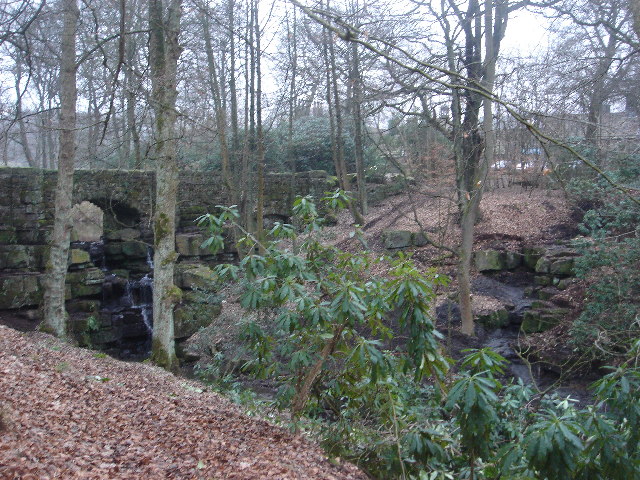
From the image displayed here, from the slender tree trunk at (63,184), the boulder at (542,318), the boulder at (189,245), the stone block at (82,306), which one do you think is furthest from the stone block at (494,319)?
the stone block at (82,306)

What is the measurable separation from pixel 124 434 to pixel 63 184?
18.2 ft

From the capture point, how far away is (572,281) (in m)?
11.2

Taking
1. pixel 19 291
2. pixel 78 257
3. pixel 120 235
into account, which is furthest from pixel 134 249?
pixel 19 291

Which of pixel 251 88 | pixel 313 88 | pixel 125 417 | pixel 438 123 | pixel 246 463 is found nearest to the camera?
pixel 246 463

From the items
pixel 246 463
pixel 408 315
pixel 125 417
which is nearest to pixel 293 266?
pixel 408 315

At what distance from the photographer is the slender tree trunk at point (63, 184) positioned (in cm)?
852

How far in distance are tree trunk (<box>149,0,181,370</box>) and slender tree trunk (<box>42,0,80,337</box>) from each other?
1.49 meters

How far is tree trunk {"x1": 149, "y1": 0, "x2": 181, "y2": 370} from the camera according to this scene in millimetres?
7777

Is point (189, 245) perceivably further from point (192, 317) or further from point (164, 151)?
point (164, 151)

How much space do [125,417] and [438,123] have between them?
738 centimetres

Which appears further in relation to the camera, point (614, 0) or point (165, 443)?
point (614, 0)

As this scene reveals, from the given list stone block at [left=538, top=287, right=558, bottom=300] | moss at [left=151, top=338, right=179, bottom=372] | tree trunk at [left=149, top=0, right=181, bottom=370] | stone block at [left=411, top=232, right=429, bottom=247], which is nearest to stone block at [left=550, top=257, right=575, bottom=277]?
stone block at [left=538, top=287, right=558, bottom=300]

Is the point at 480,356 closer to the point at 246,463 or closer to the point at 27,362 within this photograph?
the point at 246,463

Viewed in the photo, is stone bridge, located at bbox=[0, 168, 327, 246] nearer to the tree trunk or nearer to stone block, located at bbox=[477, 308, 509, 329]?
the tree trunk
